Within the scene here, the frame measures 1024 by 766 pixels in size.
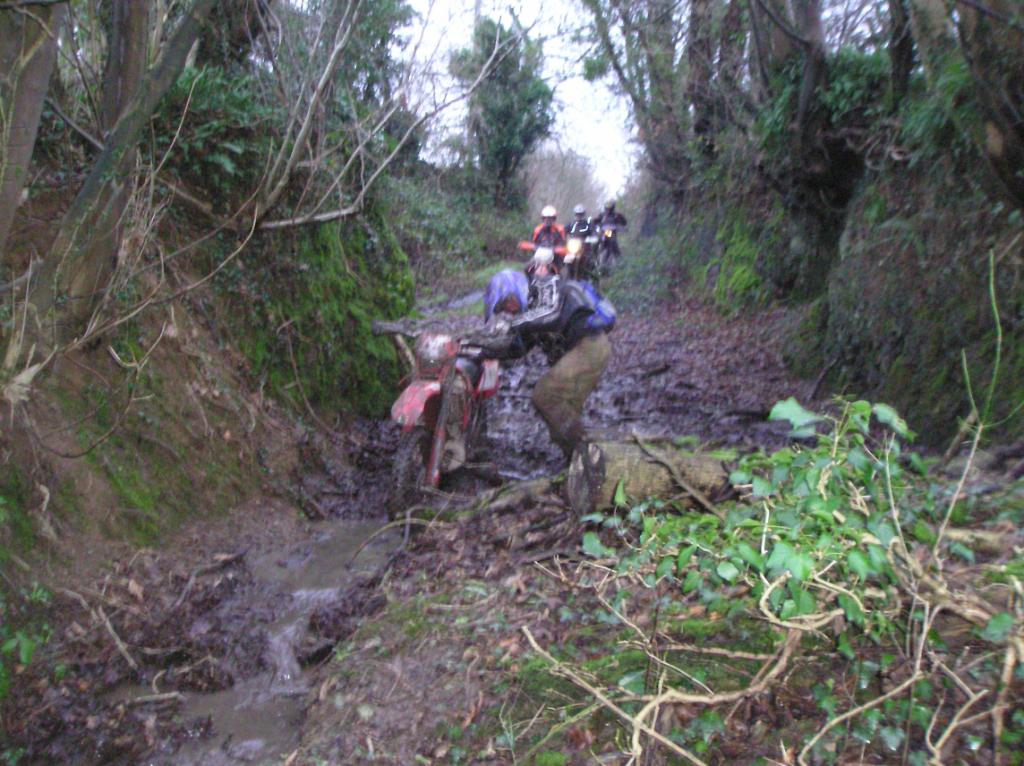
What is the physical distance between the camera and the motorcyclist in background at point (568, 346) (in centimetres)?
649

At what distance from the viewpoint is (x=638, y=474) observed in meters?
4.26

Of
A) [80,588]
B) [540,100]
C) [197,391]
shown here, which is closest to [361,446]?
[197,391]

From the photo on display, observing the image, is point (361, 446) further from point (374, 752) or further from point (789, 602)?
point (789, 602)

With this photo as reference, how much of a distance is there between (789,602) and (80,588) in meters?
3.66

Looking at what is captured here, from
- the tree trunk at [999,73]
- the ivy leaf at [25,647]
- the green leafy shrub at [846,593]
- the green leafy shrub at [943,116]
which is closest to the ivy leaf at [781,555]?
the green leafy shrub at [846,593]

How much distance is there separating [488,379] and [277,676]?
10.4 ft

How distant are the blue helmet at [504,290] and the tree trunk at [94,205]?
2.70m

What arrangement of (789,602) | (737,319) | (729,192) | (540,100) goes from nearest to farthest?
1. (789,602)
2. (737,319)
3. (729,192)
4. (540,100)

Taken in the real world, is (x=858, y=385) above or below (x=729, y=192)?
below

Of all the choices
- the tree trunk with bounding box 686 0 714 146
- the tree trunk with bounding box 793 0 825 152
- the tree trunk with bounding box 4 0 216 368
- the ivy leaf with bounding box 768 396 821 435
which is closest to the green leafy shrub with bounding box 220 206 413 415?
the tree trunk with bounding box 4 0 216 368

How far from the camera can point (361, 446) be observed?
7879mm

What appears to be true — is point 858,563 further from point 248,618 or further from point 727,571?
point 248,618

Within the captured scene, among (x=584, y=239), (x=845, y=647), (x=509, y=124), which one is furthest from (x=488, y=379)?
(x=509, y=124)

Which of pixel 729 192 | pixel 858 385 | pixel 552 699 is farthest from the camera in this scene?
pixel 729 192
